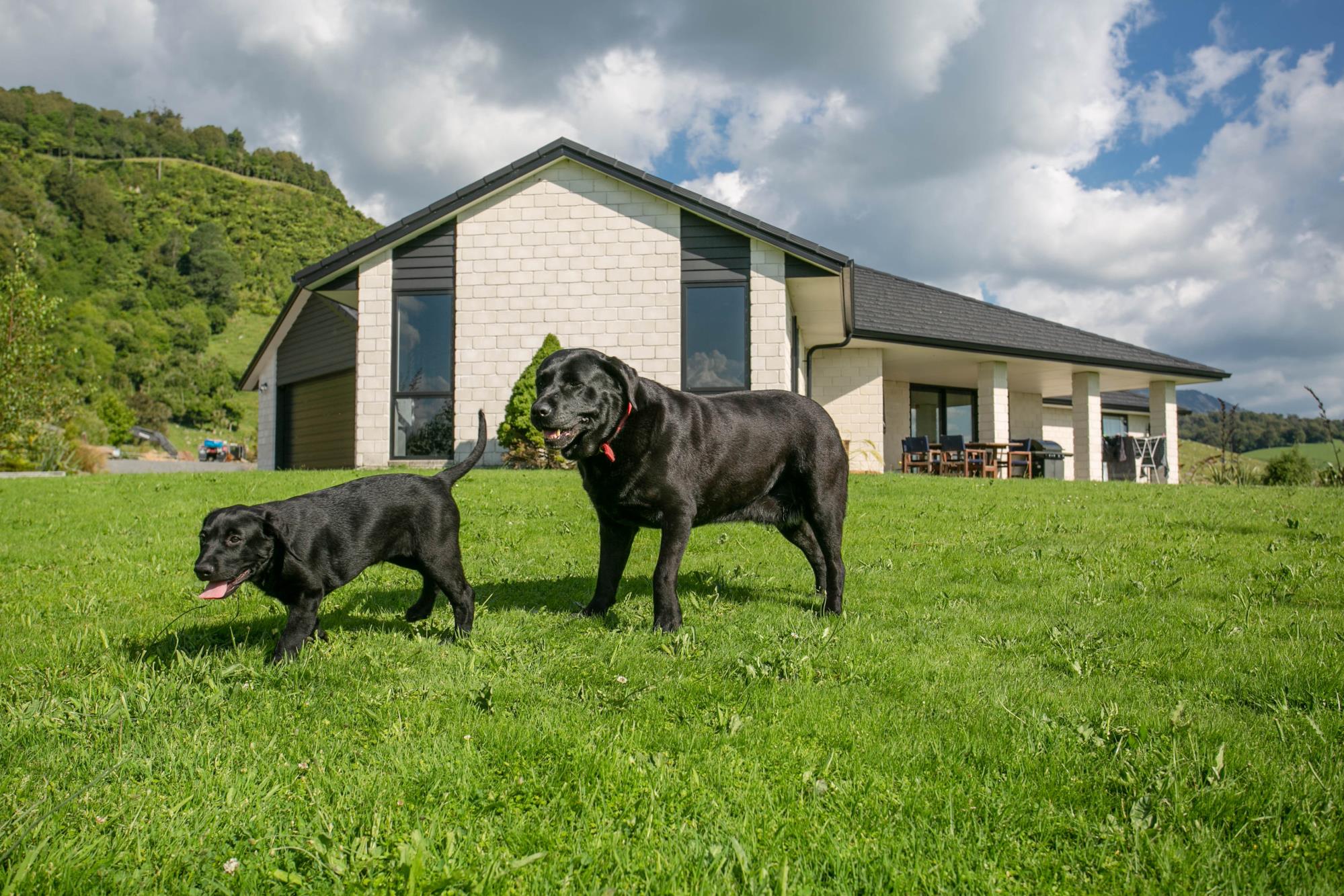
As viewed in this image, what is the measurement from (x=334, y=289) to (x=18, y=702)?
13690 millimetres

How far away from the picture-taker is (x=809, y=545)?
5496 mm

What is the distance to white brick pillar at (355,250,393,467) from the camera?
48.9ft

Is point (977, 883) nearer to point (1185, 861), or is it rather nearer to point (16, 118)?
point (1185, 861)

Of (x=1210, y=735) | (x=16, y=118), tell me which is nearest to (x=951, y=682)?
(x=1210, y=735)

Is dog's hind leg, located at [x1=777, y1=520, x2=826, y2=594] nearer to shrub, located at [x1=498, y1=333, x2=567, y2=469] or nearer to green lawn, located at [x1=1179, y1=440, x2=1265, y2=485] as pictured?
shrub, located at [x1=498, y1=333, x2=567, y2=469]

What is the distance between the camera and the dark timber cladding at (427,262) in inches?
593

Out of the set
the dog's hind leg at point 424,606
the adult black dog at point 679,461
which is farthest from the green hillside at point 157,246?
the adult black dog at point 679,461

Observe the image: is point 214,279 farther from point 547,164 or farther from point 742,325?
point 742,325

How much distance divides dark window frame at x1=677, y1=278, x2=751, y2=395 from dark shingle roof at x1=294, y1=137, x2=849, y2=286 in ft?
3.06

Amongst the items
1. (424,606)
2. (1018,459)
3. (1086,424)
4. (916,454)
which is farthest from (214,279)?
(424,606)

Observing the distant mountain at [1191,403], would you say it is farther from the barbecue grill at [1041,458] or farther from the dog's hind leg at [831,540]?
the dog's hind leg at [831,540]

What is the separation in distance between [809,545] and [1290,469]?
16279 millimetres

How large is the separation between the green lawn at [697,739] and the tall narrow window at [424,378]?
9.20 meters

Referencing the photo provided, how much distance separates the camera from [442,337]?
15.2 meters
